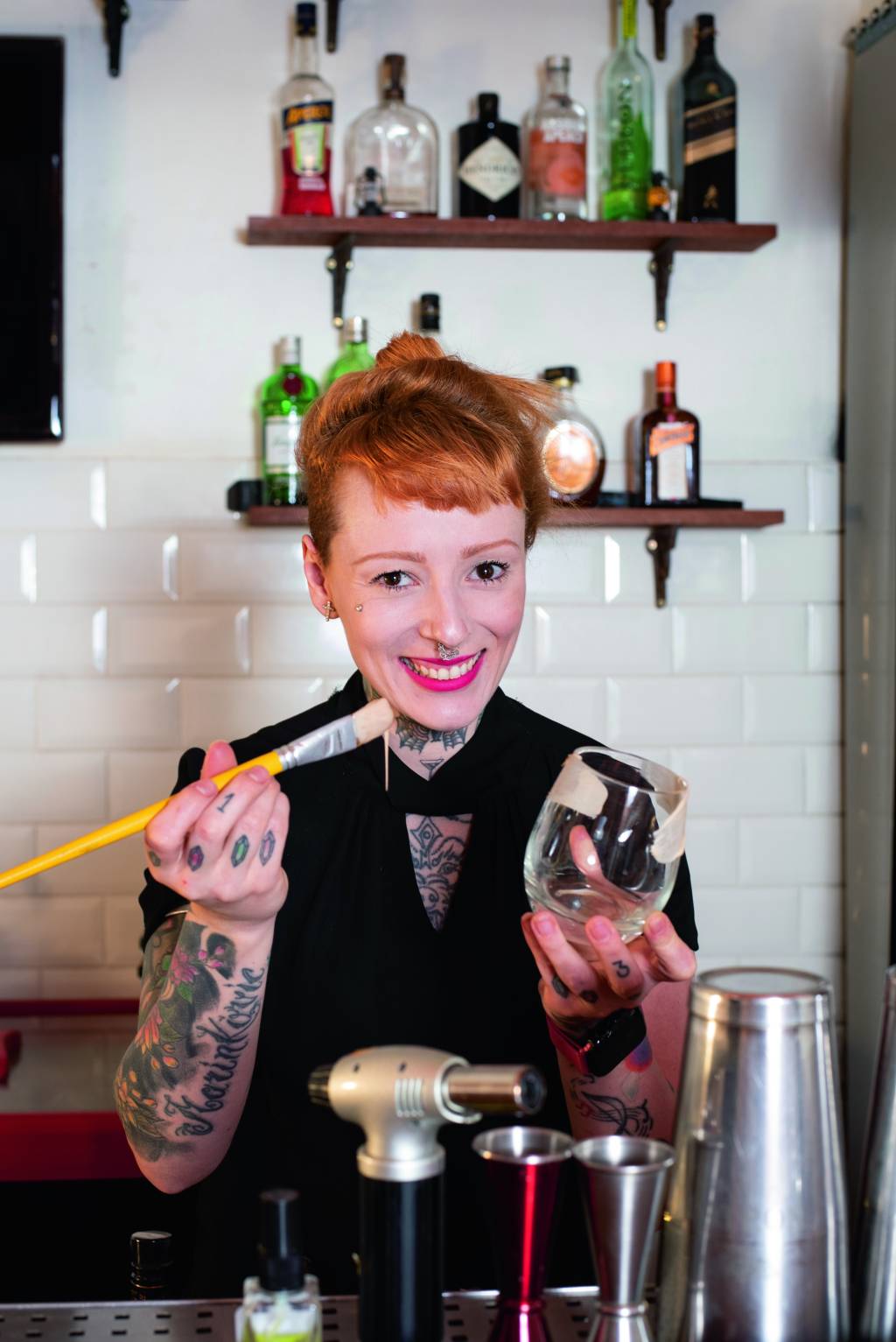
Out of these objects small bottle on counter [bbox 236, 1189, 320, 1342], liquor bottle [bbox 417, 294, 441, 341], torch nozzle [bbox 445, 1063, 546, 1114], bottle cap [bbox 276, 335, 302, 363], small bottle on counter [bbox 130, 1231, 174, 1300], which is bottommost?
small bottle on counter [bbox 130, 1231, 174, 1300]

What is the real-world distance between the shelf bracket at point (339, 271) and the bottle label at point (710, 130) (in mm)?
638

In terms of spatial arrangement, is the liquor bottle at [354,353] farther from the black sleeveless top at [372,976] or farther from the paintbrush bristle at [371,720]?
the paintbrush bristle at [371,720]

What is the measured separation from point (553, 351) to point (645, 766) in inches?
70.6

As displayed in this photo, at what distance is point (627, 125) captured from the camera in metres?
2.57

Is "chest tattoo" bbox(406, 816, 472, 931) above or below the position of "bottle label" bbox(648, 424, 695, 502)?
below

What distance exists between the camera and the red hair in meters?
1.44

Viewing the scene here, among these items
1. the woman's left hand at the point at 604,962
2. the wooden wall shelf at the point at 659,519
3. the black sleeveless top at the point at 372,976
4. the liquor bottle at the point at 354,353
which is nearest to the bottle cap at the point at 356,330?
the liquor bottle at the point at 354,353

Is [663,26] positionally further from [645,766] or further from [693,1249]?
[693,1249]

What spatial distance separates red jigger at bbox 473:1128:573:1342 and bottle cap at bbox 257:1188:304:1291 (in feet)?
0.32

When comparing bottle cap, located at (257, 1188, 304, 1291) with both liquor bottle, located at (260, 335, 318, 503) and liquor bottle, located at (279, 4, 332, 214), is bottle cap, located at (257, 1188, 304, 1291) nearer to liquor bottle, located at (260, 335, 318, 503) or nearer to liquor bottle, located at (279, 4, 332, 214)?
liquor bottle, located at (260, 335, 318, 503)

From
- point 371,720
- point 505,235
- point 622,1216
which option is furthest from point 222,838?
point 505,235

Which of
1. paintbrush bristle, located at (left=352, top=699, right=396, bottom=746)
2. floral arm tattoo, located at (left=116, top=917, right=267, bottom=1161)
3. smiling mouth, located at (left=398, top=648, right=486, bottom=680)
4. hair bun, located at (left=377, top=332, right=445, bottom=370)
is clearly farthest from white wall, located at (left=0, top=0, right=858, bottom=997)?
paintbrush bristle, located at (left=352, top=699, right=396, bottom=746)

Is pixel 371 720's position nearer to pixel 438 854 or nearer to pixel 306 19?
pixel 438 854

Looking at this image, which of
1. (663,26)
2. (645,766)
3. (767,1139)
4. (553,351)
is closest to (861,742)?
(553,351)
